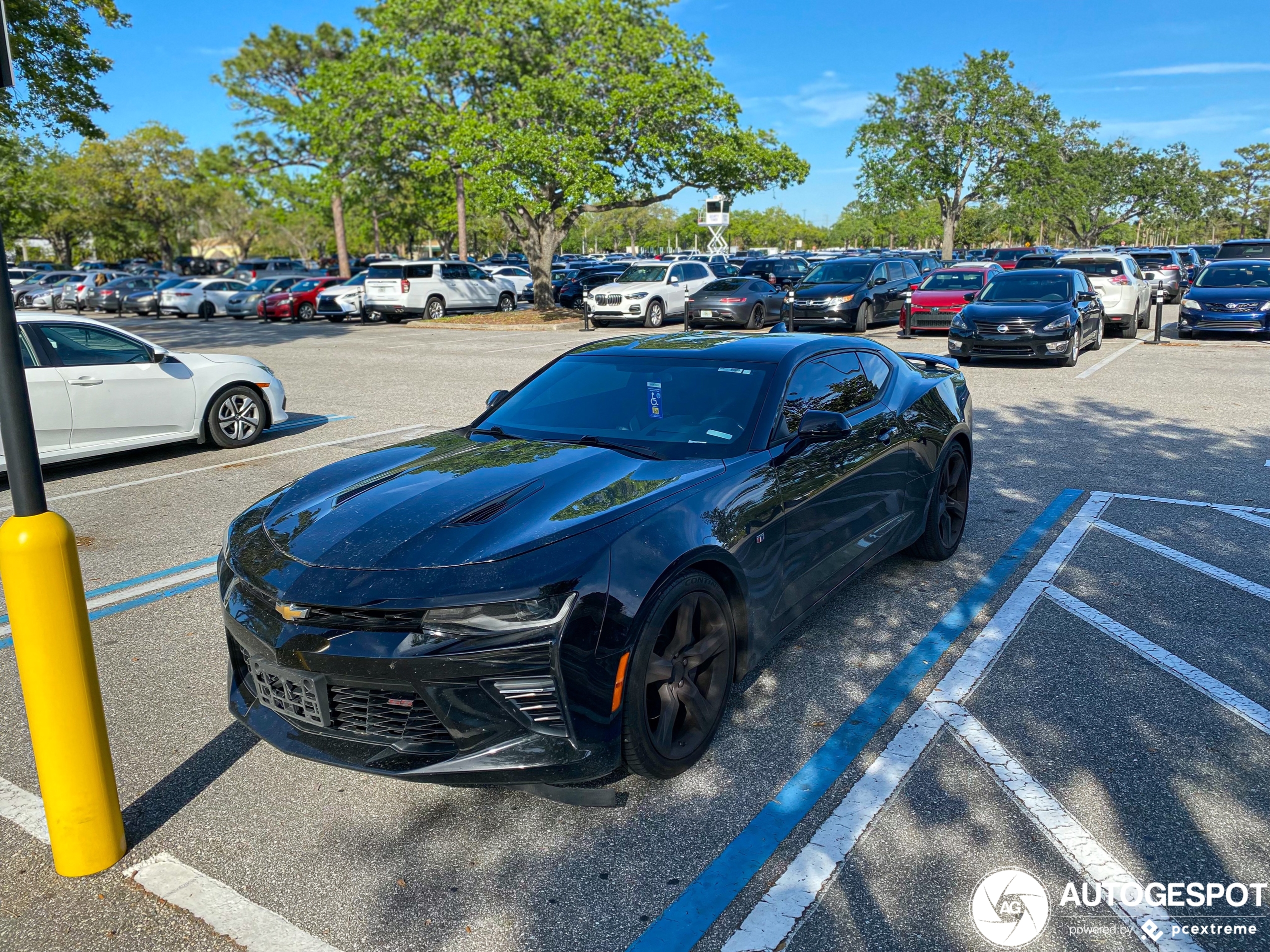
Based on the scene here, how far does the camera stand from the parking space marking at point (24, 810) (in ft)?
10.8

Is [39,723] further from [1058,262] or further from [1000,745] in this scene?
[1058,262]

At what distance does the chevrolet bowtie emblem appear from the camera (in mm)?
3086

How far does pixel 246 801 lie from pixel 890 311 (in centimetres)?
2219

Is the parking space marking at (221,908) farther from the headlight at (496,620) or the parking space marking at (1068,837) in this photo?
the parking space marking at (1068,837)

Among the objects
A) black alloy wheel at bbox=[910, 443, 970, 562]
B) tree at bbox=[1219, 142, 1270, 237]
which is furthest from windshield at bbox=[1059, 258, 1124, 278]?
tree at bbox=[1219, 142, 1270, 237]

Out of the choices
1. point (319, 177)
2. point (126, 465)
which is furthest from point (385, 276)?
point (126, 465)

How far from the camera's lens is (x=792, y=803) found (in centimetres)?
334

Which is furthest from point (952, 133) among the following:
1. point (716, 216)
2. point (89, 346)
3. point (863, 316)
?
point (89, 346)

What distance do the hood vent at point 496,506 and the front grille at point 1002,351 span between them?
13242 mm

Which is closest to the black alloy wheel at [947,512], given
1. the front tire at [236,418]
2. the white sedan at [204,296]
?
the front tire at [236,418]

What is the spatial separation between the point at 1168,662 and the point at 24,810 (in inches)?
187

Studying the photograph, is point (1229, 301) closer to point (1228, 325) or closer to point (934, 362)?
point (1228, 325)

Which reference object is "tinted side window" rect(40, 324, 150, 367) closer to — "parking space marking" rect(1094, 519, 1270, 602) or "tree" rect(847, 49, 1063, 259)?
"parking space marking" rect(1094, 519, 1270, 602)

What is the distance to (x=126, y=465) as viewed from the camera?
31.1 feet
